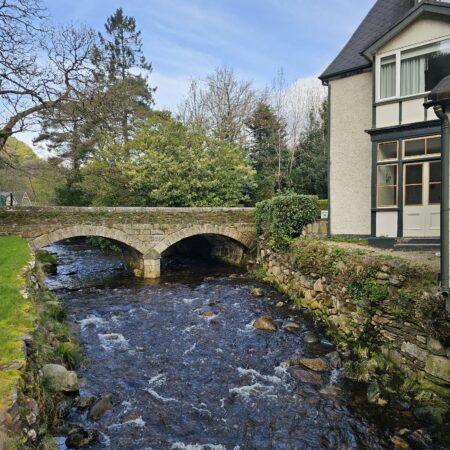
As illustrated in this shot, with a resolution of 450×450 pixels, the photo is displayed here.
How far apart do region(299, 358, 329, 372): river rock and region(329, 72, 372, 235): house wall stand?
24.8ft

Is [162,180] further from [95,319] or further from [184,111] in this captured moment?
[184,111]

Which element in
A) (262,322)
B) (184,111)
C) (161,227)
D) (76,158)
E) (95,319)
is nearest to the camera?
(262,322)

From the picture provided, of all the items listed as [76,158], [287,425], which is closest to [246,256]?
[287,425]

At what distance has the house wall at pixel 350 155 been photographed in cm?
1393

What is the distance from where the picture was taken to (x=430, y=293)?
21.2 feet

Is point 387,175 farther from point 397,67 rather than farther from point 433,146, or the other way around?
point 397,67

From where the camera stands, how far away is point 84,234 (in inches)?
613

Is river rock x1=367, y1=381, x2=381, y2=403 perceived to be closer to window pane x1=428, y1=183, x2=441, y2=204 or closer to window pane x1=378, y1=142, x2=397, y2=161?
window pane x1=428, y1=183, x2=441, y2=204

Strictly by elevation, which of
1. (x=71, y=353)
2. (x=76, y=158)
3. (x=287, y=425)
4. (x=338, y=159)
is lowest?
(x=287, y=425)

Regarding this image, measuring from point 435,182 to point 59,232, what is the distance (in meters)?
14.4

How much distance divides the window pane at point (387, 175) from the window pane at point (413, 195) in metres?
0.53

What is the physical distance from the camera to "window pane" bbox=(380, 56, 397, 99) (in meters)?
12.3

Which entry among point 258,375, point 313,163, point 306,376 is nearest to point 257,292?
point 258,375

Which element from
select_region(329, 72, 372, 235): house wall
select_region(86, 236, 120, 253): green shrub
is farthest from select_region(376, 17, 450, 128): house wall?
select_region(86, 236, 120, 253): green shrub
